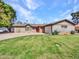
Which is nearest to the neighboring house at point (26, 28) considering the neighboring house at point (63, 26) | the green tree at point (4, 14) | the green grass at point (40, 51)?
the neighboring house at point (63, 26)

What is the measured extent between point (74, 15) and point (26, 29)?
1182 inches

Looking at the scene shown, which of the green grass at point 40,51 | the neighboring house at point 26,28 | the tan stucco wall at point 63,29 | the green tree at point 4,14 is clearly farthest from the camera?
the neighboring house at point 26,28

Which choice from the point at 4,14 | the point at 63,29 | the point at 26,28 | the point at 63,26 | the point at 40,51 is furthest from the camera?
the point at 26,28

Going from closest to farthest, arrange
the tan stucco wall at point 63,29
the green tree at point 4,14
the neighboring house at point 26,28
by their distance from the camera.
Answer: the green tree at point 4,14 → the tan stucco wall at point 63,29 → the neighboring house at point 26,28

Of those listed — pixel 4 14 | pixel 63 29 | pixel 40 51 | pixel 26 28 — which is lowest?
pixel 40 51

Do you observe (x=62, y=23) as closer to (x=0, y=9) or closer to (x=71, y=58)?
(x=0, y=9)

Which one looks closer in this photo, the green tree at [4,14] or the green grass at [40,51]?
the green grass at [40,51]

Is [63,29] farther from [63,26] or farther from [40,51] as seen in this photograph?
[40,51]

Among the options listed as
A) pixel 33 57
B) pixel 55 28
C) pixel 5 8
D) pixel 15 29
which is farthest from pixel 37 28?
pixel 33 57

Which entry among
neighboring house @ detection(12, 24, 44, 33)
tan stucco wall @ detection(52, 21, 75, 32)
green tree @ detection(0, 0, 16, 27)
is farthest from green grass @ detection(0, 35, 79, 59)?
neighboring house @ detection(12, 24, 44, 33)

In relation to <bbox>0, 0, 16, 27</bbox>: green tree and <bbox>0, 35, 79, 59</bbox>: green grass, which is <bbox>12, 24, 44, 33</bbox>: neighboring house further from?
<bbox>0, 35, 79, 59</bbox>: green grass

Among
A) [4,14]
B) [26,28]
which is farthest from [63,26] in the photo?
[4,14]

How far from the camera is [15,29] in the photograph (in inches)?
2349

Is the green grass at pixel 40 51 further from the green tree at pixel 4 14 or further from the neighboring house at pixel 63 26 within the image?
the neighboring house at pixel 63 26
